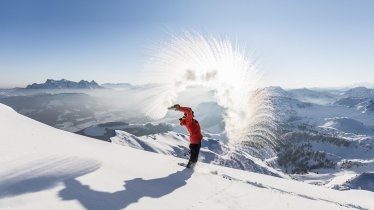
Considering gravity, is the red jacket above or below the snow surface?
above

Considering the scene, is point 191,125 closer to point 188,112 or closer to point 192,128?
point 192,128

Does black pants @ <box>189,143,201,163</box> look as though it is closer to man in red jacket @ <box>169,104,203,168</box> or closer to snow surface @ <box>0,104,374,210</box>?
man in red jacket @ <box>169,104,203,168</box>

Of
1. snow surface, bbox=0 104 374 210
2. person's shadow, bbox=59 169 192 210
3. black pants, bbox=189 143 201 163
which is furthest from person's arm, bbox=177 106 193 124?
person's shadow, bbox=59 169 192 210

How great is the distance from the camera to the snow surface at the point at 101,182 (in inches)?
406

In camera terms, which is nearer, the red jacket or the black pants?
the red jacket

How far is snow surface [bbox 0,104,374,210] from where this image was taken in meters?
10.3

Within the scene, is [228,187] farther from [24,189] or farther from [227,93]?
[227,93]

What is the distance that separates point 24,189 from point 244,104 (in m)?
72.6

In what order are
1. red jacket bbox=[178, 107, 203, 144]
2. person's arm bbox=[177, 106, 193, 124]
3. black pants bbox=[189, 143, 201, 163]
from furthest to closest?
black pants bbox=[189, 143, 201, 163] → red jacket bbox=[178, 107, 203, 144] → person's arm bbox=[177, 106, 193, 124]

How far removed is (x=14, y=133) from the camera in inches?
686

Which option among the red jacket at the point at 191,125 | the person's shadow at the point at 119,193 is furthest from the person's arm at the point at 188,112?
the person's shadow at the point at 119,193

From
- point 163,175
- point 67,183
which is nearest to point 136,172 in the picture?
point 163,175

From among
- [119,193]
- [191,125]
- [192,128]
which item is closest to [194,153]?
[192,128]

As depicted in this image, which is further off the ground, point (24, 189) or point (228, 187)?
point (24, 189)
